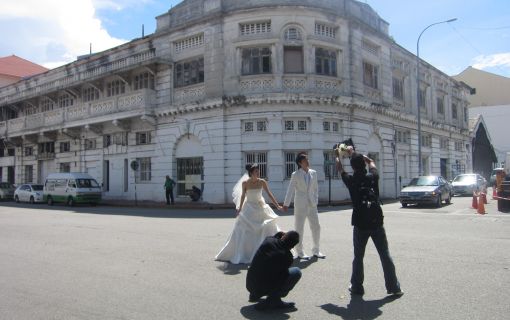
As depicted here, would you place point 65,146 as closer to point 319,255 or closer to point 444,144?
point 319,255

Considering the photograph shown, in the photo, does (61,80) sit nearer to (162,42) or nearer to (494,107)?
(162,42)

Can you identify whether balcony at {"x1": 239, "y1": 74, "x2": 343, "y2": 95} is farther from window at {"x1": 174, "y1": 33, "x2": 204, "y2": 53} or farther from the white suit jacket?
the white suit jacket

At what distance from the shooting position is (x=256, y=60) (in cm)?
2452

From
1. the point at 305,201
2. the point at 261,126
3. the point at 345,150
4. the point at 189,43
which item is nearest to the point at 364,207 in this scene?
the point at 345,150

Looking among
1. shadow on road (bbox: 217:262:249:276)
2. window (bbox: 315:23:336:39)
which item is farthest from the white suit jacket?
window (bbox: 315:23:336:39)

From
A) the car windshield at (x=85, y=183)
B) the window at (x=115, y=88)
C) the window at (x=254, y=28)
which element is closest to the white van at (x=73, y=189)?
the car windshield at (x=85, y=183)

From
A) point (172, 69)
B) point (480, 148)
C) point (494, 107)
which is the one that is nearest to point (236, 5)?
point (172, 69)

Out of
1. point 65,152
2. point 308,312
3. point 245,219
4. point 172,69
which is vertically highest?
point 172,69

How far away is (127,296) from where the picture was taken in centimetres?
585

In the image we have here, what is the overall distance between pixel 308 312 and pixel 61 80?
33402 millimetres

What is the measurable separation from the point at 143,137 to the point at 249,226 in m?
22.3

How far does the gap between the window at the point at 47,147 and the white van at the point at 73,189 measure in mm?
8626

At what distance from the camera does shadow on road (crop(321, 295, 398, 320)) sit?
501cm

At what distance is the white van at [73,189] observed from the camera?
26844 millimetres
